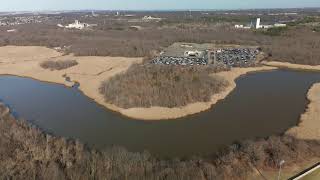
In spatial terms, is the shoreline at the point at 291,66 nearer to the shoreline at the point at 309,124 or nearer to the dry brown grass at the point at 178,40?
the dry brown grass at the point at 178,40

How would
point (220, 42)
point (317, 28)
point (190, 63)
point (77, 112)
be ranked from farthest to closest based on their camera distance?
1. point (317, 28)
2. point (220, 42)
3. point (190, 63)
4. point (77, 112)

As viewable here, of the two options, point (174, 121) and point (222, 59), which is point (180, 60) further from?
point (174, 121)

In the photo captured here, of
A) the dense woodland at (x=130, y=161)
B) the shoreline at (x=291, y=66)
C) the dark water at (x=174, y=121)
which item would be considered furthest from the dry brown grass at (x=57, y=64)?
the shoreline at (x=291, y=66)

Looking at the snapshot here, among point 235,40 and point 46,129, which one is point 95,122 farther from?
point 235,40

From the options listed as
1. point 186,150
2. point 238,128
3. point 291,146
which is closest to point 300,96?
point 238,128

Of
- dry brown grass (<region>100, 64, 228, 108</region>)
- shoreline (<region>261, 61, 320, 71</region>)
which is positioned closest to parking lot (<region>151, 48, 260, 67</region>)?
shoreline (<region>261, 61, 320, 71</region>)

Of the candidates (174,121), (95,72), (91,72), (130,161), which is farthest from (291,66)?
(130,161)
